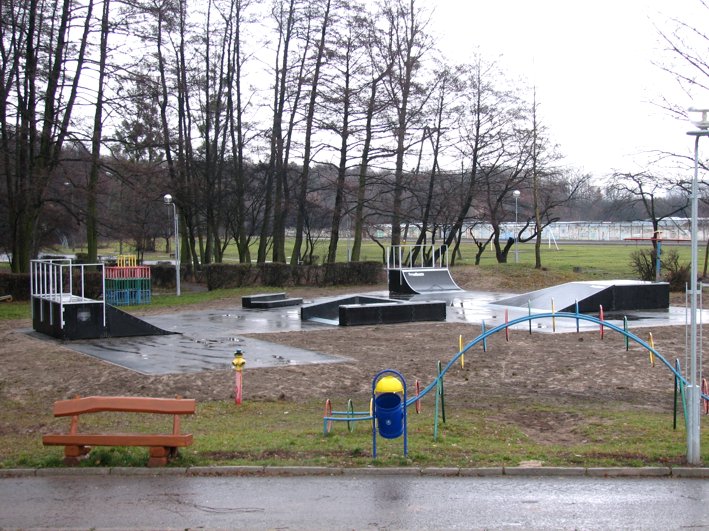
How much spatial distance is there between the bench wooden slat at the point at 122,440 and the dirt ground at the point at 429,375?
3.03 metres

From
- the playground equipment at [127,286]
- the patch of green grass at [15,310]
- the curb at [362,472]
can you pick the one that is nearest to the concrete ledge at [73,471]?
the curb at [362,472]

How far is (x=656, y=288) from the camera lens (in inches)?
991

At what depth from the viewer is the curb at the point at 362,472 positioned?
7.95 meters

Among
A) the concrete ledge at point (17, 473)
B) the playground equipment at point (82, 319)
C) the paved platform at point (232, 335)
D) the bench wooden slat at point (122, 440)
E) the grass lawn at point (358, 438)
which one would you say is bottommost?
the grass lawn at point (358, 438)

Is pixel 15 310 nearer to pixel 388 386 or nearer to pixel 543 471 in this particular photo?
pixel 388 386

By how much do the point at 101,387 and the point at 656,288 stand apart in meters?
18.1

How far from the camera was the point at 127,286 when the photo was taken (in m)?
31.2

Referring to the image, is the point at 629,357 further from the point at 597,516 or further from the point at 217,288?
the point at 217,288

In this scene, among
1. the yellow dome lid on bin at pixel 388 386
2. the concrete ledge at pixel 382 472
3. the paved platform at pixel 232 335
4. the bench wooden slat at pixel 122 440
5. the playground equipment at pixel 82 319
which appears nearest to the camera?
the concrete ledge at pixel 382 472

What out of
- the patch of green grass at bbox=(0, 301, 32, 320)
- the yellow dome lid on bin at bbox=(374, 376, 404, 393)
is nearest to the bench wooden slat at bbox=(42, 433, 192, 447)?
the yellow dome lid on bin at bbox=(374, 376, 404, 393)

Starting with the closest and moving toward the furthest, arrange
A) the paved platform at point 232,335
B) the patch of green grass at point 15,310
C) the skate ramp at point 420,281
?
the paved platform at point 232,335, the patch of green grass at point 15,310, the skate ramp at point 420,281

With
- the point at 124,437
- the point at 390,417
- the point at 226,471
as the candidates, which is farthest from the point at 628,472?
the point at 124,437

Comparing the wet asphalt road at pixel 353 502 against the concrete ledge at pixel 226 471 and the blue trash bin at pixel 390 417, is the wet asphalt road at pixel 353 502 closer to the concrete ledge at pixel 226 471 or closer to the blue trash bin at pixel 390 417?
the concrete ledge at pixel 226 471

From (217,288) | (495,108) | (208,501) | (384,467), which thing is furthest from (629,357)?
(495,108)
